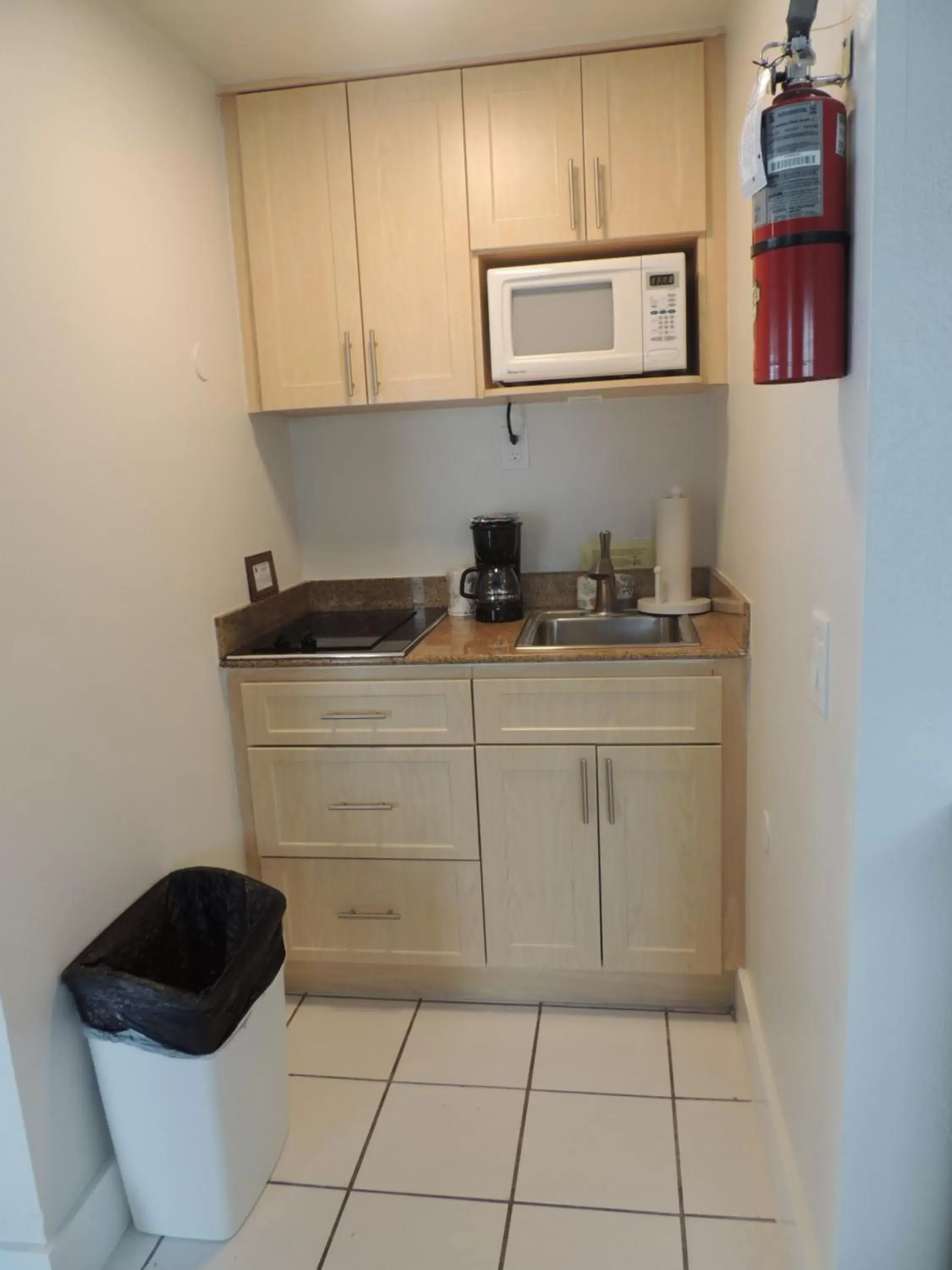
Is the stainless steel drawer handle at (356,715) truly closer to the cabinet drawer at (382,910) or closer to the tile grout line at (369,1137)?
the cabinet drawer at (382,910)

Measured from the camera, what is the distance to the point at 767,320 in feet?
3.51

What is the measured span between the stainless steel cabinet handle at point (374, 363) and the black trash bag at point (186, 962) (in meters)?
1.27

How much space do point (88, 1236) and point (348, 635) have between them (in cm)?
144

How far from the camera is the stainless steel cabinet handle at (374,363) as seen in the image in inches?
87.7

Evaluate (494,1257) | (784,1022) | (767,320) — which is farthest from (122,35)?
(494,1257)

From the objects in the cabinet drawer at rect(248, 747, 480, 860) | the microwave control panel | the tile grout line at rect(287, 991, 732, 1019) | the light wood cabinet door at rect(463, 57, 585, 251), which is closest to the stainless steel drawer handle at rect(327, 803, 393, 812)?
the cabinet drawer at rect(248, 747, 480, 860)

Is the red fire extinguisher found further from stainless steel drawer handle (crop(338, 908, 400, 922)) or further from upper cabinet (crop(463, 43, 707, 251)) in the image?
stainless steel drawer handle (crop(338, 908, 400, 922))

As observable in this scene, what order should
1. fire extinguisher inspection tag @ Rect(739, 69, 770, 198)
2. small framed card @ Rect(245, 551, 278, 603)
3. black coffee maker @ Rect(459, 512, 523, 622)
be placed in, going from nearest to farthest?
1. fire extinguisher inspection tag @ Rect(739, 69, 770, 198)
2. small framed card @ Rect(245, 551, 278, 603)
3. black coffee maker @ Rect(459, 512, 523, 622)

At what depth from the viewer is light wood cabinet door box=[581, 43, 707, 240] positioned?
2014mm

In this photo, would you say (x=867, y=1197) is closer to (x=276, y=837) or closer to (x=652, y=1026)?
(x=652, y=1026)

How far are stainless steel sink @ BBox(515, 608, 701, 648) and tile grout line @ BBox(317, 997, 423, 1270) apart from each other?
3.37ft

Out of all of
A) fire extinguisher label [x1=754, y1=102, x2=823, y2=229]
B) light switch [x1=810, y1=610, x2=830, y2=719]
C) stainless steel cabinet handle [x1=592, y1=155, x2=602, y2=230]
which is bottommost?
light switch [x1=810, y1=610, x2=830, y2=719]

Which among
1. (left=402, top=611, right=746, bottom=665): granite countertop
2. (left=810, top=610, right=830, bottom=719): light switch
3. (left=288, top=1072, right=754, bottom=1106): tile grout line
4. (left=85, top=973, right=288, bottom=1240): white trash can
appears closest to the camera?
(left=810, top=610, right=830, bottom=719): light switch

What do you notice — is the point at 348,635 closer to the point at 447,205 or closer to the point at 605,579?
the point at 605,579
